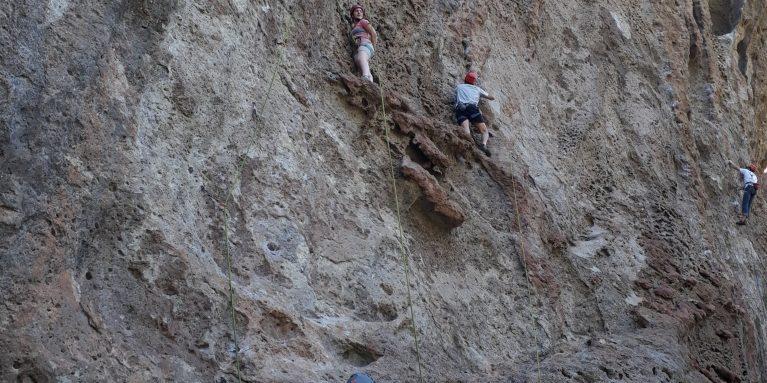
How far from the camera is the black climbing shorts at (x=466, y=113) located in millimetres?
9547

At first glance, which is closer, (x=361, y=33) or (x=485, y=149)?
(x=361, y=33)

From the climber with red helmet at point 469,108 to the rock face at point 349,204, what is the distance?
0.22 meters

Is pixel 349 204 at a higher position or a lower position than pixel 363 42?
lower

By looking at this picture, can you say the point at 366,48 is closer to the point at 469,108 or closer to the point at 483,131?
the point at 469,108

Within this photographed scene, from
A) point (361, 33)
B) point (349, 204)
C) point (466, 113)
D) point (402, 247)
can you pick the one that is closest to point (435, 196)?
point (402, 247)

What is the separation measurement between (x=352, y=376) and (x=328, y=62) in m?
3.42

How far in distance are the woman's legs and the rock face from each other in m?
0.18

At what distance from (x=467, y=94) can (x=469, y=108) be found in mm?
153

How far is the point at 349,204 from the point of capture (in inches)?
→ 305

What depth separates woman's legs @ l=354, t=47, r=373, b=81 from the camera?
8.72 metres

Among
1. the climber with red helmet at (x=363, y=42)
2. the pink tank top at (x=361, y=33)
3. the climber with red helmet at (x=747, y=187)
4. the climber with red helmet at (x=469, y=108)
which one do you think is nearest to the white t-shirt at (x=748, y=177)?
the climber with red helmet at (x=747, y=187)

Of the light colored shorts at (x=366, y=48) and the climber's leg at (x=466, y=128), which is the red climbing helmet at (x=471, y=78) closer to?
the climber's leg at (x=466, y=128)

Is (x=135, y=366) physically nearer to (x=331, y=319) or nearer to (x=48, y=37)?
Result: (x=331, y=319)

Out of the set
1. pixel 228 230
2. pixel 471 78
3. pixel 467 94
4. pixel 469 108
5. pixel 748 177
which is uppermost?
pixel 748 177
